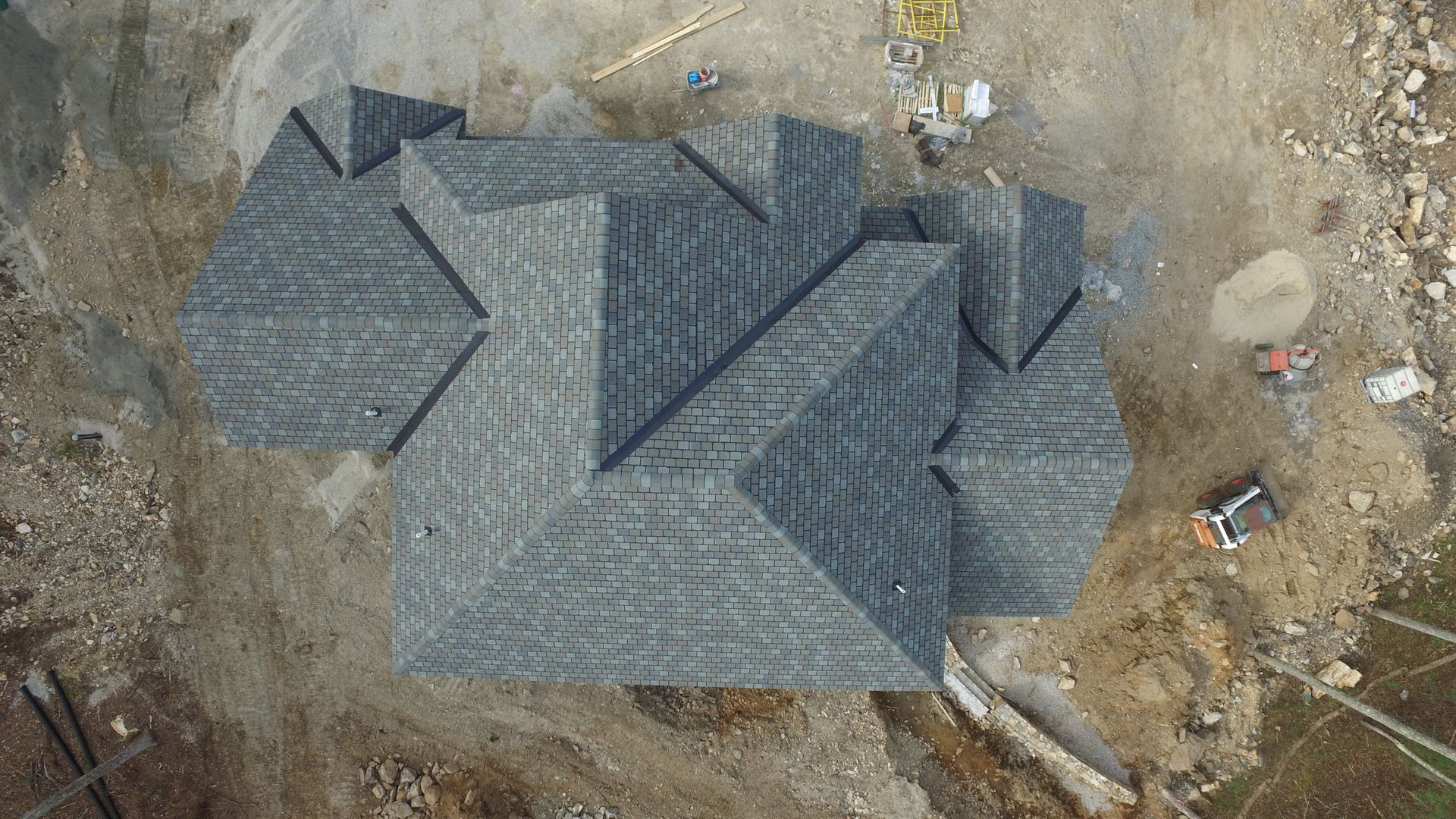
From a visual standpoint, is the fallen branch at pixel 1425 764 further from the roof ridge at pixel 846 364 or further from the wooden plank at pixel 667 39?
the wooden plank at pixel 667 39

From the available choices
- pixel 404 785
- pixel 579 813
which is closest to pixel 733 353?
pixel 579 813

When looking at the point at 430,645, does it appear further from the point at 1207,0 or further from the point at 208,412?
the point at 1207,0

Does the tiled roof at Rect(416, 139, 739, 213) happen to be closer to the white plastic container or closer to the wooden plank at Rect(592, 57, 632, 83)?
the wooden plank at Rect(592, 57, 632, 83)

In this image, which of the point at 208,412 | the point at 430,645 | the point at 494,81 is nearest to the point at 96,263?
the point at 208,412

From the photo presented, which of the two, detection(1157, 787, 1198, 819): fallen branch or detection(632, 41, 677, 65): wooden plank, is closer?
detection(632, 41, 677, 65): wooden plank

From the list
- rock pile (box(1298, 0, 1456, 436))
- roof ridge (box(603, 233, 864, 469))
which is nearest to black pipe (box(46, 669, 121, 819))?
roof ridge (box(603, 233, 864, 469))

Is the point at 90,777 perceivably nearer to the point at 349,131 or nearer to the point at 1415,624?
the point at 349,131
